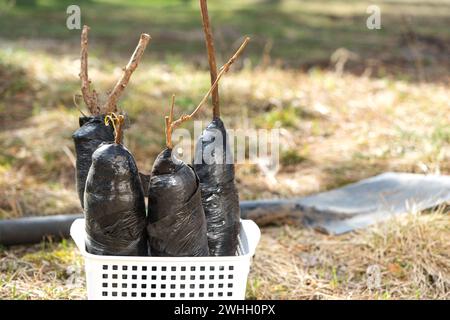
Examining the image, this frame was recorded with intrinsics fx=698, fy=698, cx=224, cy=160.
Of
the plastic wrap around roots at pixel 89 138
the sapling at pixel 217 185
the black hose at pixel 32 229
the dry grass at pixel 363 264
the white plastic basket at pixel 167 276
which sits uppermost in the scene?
the plastic wrap around roots at pixel 89 138

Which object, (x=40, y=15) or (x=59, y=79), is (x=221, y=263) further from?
(x=40, y=15)

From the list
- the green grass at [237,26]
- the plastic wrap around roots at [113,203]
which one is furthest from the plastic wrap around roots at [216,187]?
the green grass at [237,26]

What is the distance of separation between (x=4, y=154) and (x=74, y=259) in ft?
5.50

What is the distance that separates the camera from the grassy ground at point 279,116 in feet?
10.0

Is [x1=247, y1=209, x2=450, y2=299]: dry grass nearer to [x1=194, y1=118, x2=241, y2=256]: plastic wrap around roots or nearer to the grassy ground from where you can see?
the grassy ground

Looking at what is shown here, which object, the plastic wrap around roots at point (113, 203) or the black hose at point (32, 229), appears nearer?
the plastic wrap around roots at point (113, 203)

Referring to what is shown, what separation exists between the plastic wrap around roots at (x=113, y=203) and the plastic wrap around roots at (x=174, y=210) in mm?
53

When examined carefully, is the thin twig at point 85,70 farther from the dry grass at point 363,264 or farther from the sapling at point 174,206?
the dry grass at point 363,264

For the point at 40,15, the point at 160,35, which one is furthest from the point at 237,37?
the point at 40,15

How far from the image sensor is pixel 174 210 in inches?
85.6

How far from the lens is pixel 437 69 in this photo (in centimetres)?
704

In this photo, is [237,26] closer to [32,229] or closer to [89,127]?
[32,229]

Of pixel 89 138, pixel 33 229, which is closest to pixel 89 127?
pixel 89 138

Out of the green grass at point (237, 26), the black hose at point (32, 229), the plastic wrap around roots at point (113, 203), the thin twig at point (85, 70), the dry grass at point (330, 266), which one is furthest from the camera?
the green grass at point (237, 26)
